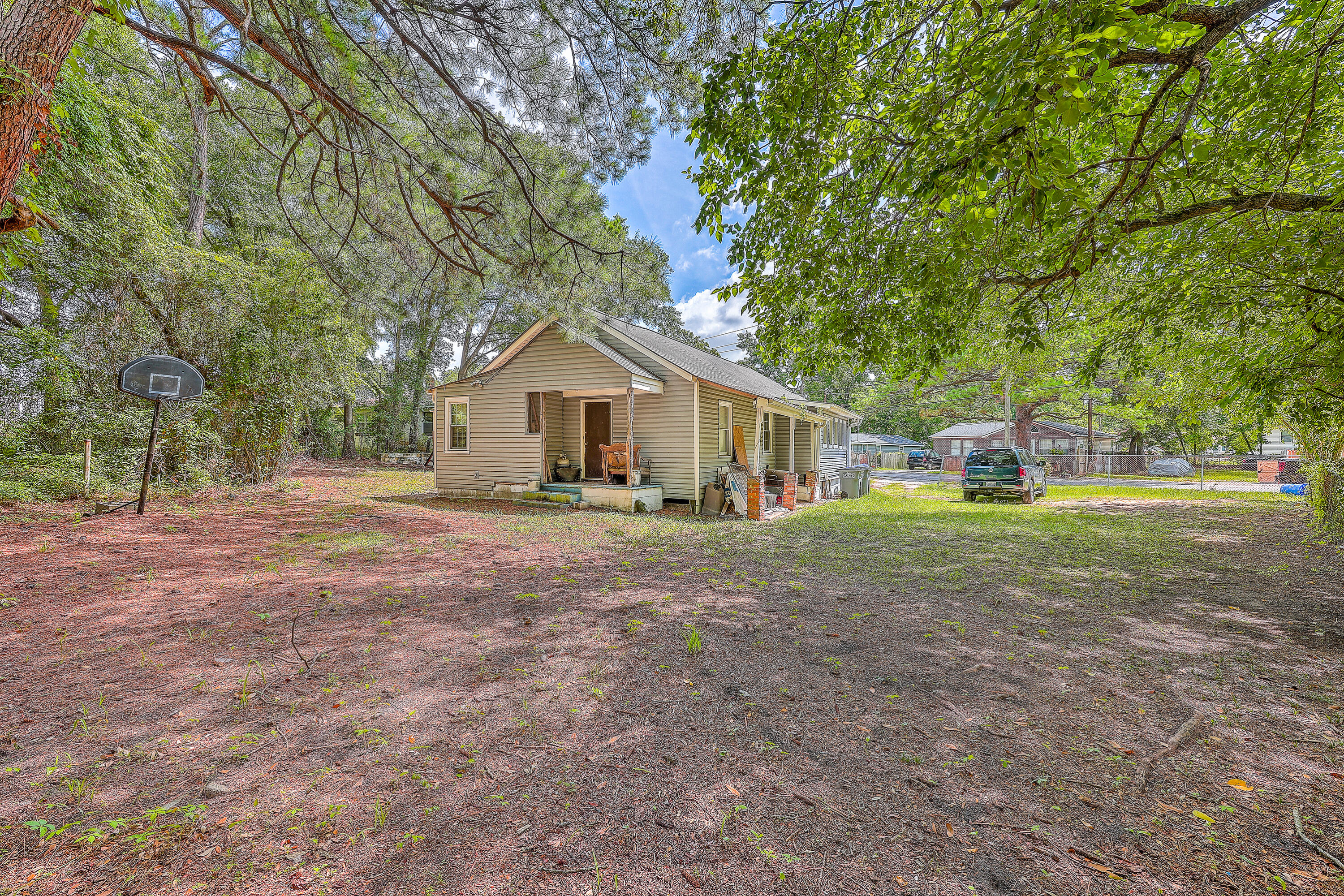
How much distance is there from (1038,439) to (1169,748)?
48002mm

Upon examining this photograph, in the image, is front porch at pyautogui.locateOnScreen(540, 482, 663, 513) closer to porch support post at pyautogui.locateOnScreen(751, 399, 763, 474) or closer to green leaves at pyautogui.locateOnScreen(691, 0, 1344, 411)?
porch support post at pyautogui.locateOnScreen(751, 399, 763, 474)

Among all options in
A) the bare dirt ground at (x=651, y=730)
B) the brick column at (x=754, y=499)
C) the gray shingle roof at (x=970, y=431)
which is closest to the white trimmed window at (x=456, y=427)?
the brick column at (x=754, y=499)

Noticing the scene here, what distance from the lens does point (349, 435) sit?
2384 centimetres

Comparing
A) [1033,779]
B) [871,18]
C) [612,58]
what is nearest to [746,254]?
[871,18]

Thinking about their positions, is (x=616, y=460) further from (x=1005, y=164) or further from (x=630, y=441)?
(x=1005, y=164)

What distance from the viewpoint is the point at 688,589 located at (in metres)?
4.78

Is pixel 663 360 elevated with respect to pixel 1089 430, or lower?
elevated

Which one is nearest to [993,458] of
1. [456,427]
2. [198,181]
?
[456,427]

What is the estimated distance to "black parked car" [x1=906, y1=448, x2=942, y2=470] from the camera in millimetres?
36094

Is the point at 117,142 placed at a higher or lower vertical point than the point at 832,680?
higher

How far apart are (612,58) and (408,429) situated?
83.7 feet

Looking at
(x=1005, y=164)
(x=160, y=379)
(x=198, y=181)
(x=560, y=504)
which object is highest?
(x=198, y=181)

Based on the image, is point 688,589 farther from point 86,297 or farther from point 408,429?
point 408,429

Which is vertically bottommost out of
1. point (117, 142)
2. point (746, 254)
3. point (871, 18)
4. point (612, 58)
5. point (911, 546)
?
point (911, 546)
